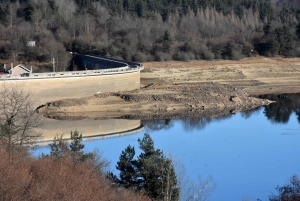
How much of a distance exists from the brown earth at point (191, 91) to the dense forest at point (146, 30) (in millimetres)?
3036

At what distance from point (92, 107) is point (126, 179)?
19.0 metres

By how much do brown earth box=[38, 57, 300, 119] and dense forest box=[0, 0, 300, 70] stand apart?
9.96 feet

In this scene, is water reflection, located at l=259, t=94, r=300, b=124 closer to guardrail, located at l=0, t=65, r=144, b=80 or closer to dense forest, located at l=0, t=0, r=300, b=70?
guardrail, located at l=0, t=65, r=144, b=80

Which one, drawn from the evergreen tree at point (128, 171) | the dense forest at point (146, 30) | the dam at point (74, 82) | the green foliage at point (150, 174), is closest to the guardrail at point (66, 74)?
the dam at point (74, 82)

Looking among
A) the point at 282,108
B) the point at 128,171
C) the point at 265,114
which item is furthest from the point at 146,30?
the point at 128,171

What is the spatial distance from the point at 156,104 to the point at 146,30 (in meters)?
22.6

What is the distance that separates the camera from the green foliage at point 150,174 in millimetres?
12484

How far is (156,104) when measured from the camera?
33188 mm

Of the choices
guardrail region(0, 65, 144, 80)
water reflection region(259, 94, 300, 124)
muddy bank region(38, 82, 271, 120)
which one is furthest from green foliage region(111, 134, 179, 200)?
guardrail region(0, 65, 144, 80)

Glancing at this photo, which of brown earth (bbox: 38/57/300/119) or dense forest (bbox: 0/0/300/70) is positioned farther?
dense forest (bbox: 0/0/300/70)

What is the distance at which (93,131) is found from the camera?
1108 inches

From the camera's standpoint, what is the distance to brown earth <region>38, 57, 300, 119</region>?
105 feet

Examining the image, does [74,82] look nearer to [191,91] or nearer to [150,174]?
[191,91]

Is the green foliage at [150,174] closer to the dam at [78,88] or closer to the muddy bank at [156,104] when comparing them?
the dam at [78,88]
